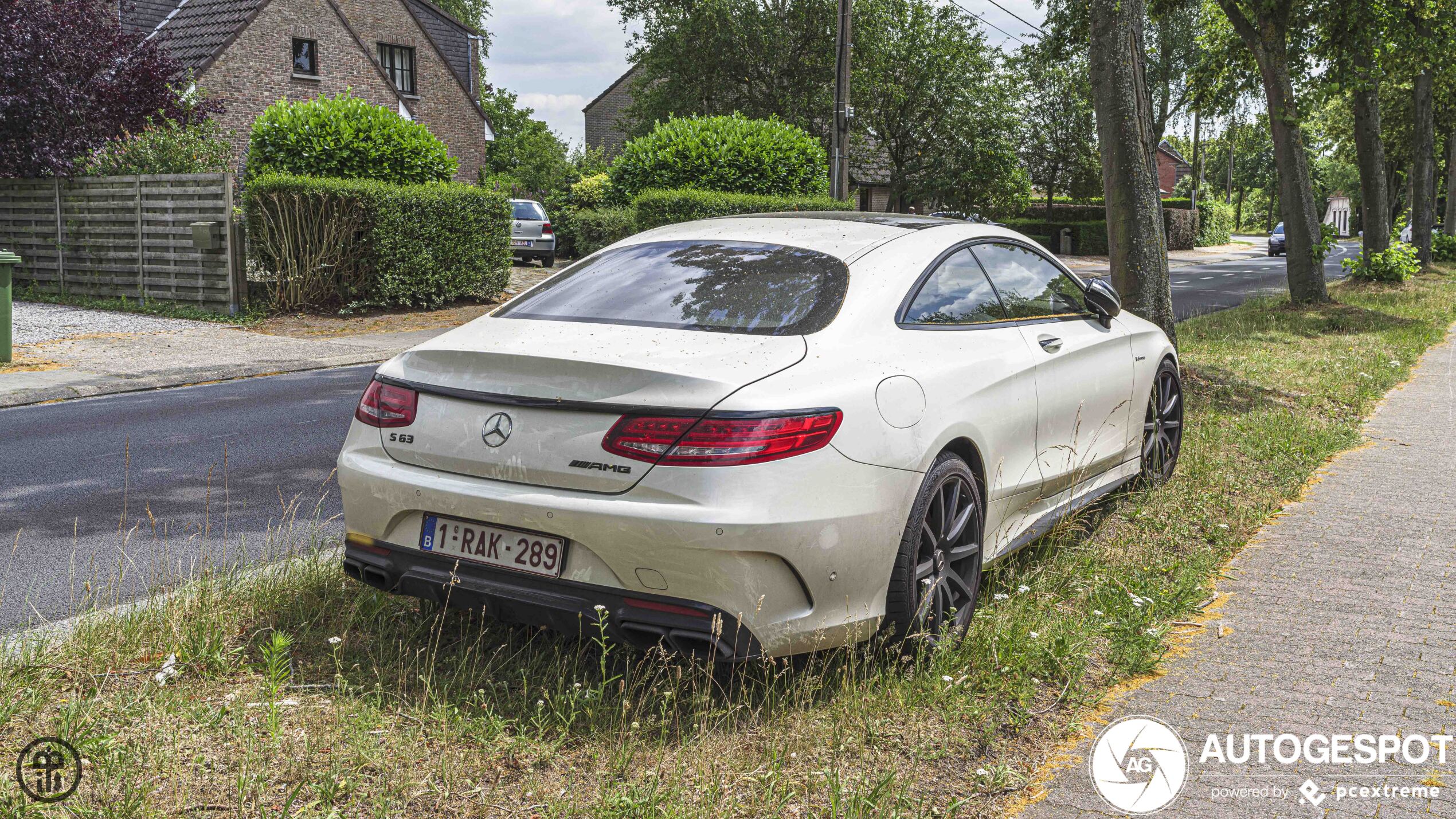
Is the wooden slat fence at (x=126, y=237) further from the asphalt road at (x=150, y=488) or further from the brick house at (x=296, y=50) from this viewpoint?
the brick house at (x=296, y=50)

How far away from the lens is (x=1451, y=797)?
3.21 metres

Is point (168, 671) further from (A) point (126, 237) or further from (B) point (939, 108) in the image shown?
(B) point (939, 108)

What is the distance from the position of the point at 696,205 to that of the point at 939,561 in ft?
51.3

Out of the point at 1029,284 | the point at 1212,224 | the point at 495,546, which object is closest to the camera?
the point at 495,546

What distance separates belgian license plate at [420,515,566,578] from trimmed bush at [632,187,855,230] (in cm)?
1546

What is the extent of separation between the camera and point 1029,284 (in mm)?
5305

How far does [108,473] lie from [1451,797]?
22.1ft

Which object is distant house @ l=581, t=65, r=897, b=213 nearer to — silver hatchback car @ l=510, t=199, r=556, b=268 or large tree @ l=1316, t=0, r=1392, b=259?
silver hatchback car @ l=510, t=199, r=556, b=268

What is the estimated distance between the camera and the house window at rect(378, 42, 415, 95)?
37.8 m

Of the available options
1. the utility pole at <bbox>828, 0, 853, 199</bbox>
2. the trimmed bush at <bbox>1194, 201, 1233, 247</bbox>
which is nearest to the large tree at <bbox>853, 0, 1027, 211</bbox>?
the utility pole at <bbox>828, 0, 853, 199</bbox>

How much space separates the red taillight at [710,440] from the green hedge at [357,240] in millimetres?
13900

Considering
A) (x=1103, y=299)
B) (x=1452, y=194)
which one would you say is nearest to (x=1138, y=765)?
(x=1103, y=299)

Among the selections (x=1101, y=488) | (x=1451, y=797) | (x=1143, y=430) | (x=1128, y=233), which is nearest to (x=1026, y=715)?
(x=1451, y=797)

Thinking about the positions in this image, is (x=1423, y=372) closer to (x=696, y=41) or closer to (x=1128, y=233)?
(x=1128, y=233)
